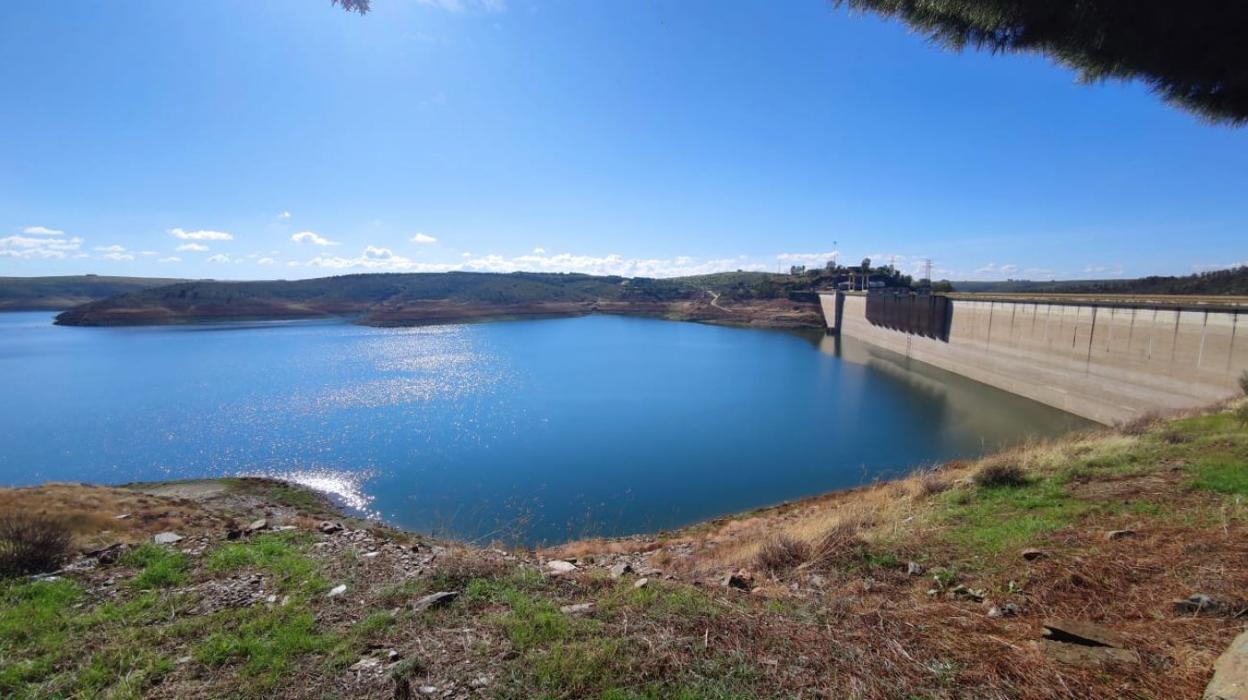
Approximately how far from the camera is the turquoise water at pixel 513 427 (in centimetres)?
1331

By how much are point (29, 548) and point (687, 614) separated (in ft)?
18.0

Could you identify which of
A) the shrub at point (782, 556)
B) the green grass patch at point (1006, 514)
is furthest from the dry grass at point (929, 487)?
the shrub at point (782, 556)

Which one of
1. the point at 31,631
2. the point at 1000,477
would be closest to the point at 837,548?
the point at 1000,477

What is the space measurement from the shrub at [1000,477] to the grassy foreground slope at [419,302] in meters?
53.9

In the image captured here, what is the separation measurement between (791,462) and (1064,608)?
12276mm

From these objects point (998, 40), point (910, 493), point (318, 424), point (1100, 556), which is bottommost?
point (318, 424)

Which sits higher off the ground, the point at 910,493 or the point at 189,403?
the point at 910,493

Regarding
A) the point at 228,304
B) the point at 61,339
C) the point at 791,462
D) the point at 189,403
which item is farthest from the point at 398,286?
the point at 791,462

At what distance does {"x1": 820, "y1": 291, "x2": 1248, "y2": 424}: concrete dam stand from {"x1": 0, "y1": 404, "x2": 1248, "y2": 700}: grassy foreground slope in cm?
1448

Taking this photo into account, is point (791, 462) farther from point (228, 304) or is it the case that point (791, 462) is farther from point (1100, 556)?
point (228, 304)

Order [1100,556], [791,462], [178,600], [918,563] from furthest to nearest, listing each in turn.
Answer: [791,462] → [918,563] → [1100,556] → [178,600]

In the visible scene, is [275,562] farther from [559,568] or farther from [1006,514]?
[1006,514]

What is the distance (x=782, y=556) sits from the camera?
497cm

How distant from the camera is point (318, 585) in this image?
397 centimetres
